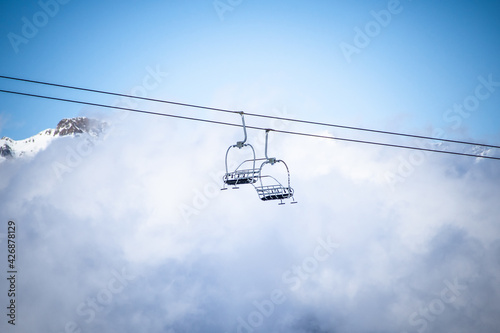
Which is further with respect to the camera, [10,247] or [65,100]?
[10,247]

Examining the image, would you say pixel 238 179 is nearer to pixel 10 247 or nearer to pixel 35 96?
pixel 35 96

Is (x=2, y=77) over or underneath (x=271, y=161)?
over

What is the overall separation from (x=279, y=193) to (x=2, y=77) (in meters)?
11.8

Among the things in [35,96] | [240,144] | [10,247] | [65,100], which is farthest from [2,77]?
[10,247]

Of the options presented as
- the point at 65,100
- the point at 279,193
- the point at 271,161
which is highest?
the point at 65,100

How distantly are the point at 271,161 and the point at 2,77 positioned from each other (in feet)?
35.7

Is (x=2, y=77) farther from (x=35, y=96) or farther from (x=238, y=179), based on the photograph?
(x=238, y=179)

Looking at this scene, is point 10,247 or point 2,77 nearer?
point 2,77

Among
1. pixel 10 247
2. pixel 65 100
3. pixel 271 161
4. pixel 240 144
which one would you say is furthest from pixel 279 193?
pixel 10 247

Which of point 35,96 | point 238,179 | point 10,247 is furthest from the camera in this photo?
point 10,247

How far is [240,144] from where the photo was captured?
47.8 feet

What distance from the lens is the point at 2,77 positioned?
41.9ft

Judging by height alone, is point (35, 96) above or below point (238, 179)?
above

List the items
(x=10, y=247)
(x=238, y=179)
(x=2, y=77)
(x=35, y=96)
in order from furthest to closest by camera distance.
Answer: (x=10, y=247), (x=238, y=179), (x=35, y=96), (x=2, y=77)
